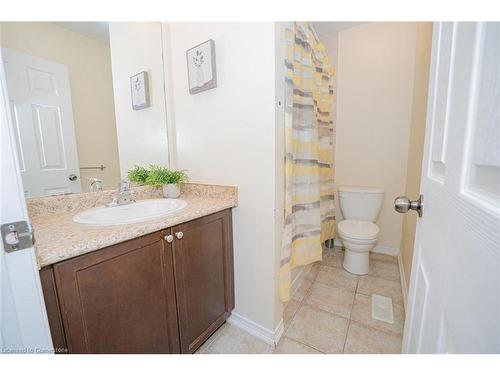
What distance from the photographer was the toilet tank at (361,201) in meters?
2.06

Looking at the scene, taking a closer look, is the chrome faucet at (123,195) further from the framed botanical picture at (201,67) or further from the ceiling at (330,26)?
the ceiling at (330,26)

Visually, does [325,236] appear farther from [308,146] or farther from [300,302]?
[308,146]

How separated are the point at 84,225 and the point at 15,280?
1.42 ft

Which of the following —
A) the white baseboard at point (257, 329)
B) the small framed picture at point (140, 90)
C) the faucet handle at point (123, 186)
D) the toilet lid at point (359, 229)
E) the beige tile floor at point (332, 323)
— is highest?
the small framed picture at point (140, 90)

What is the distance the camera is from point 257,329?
1.26m

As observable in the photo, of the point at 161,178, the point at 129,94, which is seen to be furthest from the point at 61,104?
the point at 161,178

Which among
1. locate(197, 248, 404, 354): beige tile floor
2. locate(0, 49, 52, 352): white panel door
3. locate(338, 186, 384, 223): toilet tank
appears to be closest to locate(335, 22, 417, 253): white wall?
locate(338, 186, 384, 223): toilet tank

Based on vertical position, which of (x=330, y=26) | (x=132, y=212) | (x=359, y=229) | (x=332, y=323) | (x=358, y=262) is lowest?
(x=332, y=323)

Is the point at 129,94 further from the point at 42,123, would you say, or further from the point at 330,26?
the point at 330,26

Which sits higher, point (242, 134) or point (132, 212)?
point (242, 134)

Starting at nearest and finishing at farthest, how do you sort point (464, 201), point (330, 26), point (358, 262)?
point (464, 201), point (358, 262), point (330, 26)

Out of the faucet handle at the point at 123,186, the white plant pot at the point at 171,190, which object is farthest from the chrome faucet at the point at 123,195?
the white plant pot at the point at 171,190

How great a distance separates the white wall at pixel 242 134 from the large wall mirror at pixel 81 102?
19 centimetres
